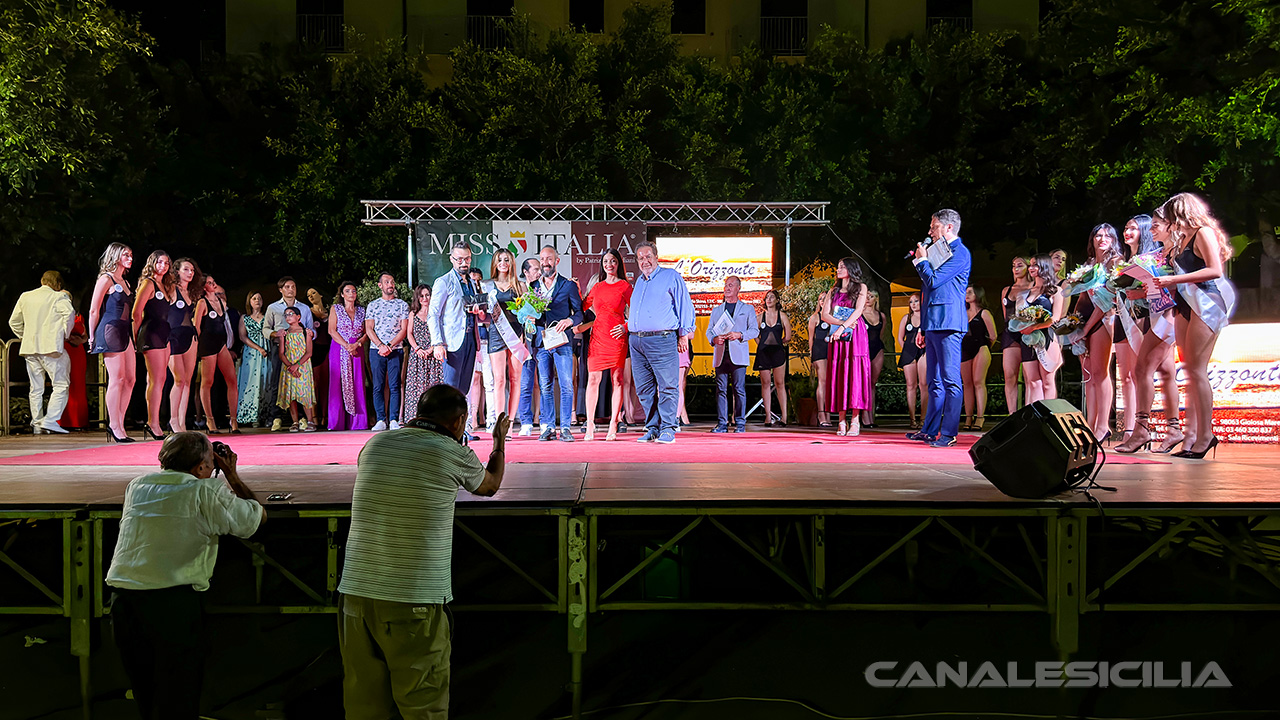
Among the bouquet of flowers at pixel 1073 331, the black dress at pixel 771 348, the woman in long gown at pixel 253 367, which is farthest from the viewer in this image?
the black dress at pixel 771 348

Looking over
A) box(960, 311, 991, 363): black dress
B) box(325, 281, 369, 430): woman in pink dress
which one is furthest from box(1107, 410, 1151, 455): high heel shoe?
box(325, 281, 369, 430): woman in pink dress

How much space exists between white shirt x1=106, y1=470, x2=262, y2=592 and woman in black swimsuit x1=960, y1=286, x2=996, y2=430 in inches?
323

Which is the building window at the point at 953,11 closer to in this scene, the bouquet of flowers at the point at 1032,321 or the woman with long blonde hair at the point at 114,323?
the bouquet of flowers at the point at 1032,321

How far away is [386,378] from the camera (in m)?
9.59

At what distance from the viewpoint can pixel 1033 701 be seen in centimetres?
406

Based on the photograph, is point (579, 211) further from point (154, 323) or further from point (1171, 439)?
point (1171, 439)

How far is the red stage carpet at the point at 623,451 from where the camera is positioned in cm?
580

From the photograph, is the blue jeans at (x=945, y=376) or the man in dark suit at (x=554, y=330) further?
the man in dark suit at (x=554, y=330)

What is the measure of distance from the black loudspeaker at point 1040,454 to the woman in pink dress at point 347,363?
7.51 metres

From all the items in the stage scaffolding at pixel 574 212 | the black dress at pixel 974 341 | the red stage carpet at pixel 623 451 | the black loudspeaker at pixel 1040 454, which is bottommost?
the red stage carpet at pixel 623 451

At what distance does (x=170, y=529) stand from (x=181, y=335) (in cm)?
541

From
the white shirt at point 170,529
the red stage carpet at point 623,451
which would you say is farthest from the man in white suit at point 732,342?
the white shirt at point 170,529

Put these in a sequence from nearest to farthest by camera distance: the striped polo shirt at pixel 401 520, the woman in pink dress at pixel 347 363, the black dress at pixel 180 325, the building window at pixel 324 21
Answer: the striped polo shirt at pixel 401 520
the black dress at pixel 180 325
the woman in pink dress at pixel 347 363
the building window at pixel 324 21

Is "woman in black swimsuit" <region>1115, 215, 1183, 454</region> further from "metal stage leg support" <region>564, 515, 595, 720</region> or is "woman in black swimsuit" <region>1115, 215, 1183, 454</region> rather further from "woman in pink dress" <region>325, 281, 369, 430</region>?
"woman in pink dress" <region>325, 281, 369, 430</region>
